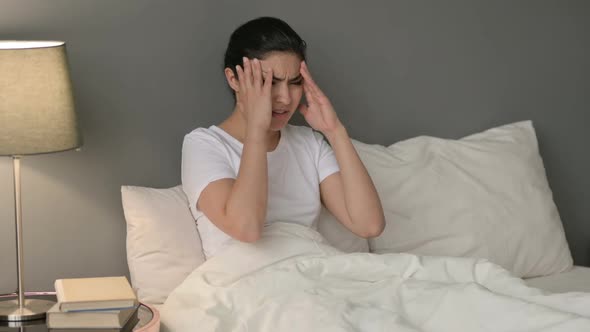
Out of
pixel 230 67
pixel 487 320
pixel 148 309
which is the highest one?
pixel 230 67

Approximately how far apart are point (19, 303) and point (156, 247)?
0.41m

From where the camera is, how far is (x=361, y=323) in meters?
2.03

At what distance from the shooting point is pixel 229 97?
280 centimetres

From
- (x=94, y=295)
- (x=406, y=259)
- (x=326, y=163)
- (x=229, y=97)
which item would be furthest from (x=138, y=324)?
(x=229, y=97)

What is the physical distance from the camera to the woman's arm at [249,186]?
2.33m

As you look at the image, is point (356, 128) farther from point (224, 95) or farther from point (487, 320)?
point (487, 320)

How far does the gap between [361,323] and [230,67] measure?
2.79ft

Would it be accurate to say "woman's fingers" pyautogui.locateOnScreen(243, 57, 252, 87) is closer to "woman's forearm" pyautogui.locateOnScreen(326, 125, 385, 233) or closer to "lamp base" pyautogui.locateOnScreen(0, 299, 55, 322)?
"woman's forearm" pyautogui.locateOnScreen(326, 125, 385, 233)

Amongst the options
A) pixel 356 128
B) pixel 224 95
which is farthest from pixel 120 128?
pixel 356 128

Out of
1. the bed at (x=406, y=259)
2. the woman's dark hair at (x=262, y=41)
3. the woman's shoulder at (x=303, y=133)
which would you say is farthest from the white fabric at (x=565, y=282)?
the woman's dark hair at (x=262, y=41)

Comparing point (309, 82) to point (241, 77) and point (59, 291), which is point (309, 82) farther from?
point (59, 291)

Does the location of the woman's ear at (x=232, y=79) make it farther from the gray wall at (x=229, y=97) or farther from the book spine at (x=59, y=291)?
the book spine at (x=59, y=291)

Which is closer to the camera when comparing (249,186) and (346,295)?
(346,295)

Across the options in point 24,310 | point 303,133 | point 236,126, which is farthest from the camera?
point 303,133
